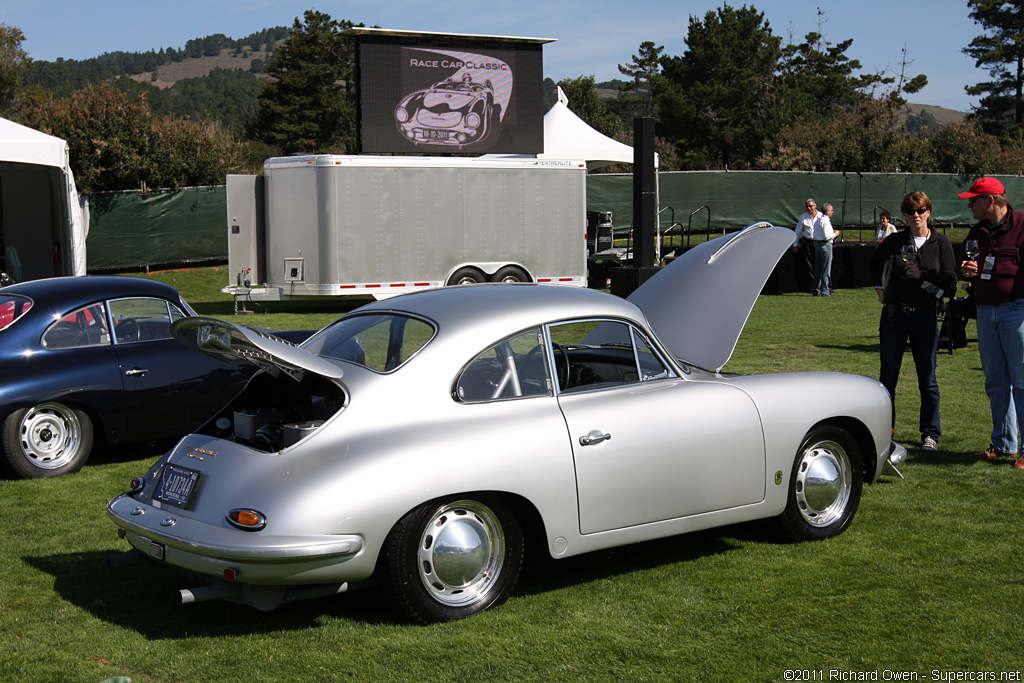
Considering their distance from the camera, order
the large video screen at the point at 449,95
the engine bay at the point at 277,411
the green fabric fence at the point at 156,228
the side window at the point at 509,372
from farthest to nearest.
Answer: the green fabric fence at the point at 156,228, the large video screen at the point at 449,95, the side window at the point at 509,372, the engine bay at the point at 277,411

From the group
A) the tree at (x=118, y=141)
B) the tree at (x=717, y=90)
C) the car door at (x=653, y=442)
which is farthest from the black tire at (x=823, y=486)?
the tree at (x=717, y=90)

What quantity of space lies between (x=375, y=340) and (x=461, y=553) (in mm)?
1217

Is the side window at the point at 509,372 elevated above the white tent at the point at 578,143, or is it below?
below

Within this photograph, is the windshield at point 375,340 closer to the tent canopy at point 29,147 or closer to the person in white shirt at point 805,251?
the tent canopy at point 29,147

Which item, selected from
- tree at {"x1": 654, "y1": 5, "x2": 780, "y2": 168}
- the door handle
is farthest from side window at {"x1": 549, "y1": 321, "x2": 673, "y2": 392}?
tree at {"x1": 654, "y1": 5, "x2": 780, "y2": 168}

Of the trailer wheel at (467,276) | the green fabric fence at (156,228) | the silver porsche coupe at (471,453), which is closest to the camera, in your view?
the silver porsche coupe at (471,453)

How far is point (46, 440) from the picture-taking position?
7582 millimetres

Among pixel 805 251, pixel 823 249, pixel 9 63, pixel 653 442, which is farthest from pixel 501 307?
pixel 9 63

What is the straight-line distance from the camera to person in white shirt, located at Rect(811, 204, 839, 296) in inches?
834

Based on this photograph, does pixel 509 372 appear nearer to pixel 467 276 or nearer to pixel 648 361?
pixel 648 361

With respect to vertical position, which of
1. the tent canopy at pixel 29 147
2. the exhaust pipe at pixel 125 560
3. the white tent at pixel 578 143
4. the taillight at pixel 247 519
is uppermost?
the white tent at pixel 578 143

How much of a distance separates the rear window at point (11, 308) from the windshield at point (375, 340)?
3.44m

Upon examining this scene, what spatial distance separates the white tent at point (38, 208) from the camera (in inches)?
631

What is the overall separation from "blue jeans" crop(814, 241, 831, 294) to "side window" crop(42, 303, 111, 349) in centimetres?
1678
